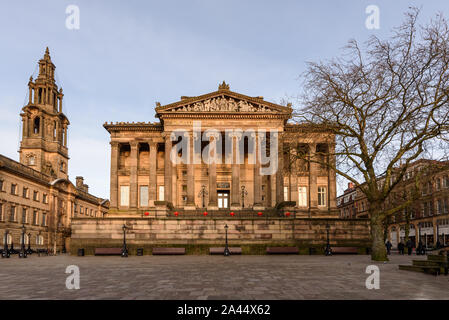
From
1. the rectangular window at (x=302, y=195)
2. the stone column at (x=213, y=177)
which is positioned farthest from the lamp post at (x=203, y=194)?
the rectangular window at (x=302, y=195)

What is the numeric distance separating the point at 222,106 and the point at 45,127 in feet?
157

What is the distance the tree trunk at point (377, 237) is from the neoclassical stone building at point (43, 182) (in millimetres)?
43457

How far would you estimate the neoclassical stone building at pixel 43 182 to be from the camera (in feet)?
179

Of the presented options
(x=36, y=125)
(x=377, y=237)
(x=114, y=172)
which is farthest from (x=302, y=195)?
(x=36, y=125)

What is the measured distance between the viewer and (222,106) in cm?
4769

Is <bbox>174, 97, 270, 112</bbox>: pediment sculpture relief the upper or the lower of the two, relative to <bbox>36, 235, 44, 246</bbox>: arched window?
upper

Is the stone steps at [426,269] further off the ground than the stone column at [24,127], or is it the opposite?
the stone column at [24,127]

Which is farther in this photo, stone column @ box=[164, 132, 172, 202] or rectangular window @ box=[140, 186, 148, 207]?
rectangular window @ box=[140, 186, 148, 207]

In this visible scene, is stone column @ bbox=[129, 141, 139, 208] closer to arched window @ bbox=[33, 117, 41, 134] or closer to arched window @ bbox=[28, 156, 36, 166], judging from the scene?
arched window @ bbox=[28, 156, 36, 166]

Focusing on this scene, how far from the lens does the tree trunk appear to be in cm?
2316

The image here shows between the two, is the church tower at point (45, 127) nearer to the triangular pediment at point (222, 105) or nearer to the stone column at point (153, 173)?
the stone column at point (153, 173)

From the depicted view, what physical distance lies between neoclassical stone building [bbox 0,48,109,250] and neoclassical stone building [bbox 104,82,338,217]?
492 inches

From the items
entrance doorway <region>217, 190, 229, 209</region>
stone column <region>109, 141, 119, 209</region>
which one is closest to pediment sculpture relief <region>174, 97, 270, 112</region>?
stone column <region>109, 141, 119, 209</region>

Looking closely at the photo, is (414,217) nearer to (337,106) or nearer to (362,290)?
(337,106)
